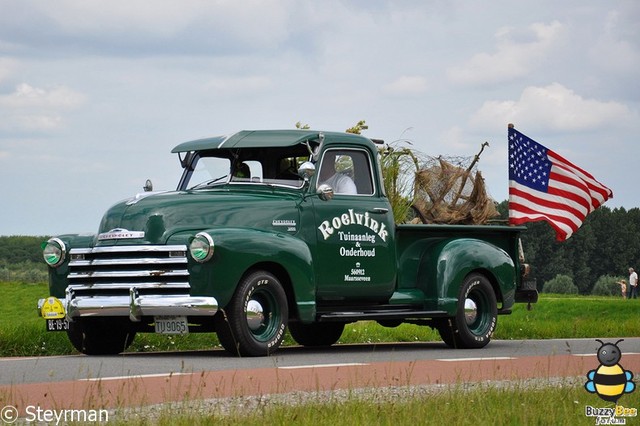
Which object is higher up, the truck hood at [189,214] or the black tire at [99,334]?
the truck hood at [189,214]

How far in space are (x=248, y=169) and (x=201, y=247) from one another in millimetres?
2420

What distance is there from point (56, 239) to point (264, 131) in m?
2.70

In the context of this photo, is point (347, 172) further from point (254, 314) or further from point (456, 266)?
point (254, 314)

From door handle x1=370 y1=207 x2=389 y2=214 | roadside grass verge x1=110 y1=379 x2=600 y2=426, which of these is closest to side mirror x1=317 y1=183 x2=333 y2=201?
door handle x1=370 y1=207 x2=389 y2=214

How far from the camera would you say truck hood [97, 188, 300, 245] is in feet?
41.4

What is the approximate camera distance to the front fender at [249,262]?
479 inches

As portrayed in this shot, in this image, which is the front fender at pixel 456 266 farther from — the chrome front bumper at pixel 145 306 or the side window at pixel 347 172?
the chrome front bumper at pixel 145 306

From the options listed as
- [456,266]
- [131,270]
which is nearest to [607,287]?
[456,266]

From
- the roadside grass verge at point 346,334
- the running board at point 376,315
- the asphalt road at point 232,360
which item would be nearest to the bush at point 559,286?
the roadside grass verge at point 346,334

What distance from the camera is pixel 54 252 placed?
13.4 m

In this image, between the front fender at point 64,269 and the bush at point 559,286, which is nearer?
the front fender at point 64,269

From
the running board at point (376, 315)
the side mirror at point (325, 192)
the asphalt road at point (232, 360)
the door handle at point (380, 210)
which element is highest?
the side mirror at point (325, 192)

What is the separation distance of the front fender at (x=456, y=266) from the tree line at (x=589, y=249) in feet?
269

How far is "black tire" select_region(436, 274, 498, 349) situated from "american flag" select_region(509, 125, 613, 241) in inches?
154
